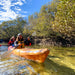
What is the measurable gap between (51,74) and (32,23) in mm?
22138

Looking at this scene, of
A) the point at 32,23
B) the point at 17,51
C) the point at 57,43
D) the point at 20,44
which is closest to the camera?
the point at 17,51

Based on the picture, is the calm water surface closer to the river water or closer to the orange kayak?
the river water

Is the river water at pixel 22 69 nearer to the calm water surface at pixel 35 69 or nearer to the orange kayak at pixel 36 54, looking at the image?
the calm water surface at pixel 35 69

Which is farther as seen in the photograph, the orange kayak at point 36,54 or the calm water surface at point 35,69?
the orange kayak at point 36,54

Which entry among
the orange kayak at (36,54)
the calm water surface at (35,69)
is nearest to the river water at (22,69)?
the calm water surface at (35,69)

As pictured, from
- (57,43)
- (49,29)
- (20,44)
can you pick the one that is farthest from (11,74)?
(57,43)

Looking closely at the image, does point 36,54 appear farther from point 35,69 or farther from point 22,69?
point 22,69

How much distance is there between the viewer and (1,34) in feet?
119

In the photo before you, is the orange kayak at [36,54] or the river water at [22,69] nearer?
the river water at [22,69]

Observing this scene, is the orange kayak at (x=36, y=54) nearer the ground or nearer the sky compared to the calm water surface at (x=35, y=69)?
nearer the sky

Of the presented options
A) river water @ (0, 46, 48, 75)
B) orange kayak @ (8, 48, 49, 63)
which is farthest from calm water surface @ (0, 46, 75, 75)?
orange kayak @ (8, 48, 49, 63)

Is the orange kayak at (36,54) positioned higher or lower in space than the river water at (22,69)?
higher

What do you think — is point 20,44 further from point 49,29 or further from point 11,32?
point 11,32

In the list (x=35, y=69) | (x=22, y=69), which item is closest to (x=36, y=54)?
(x=35, y=69)
